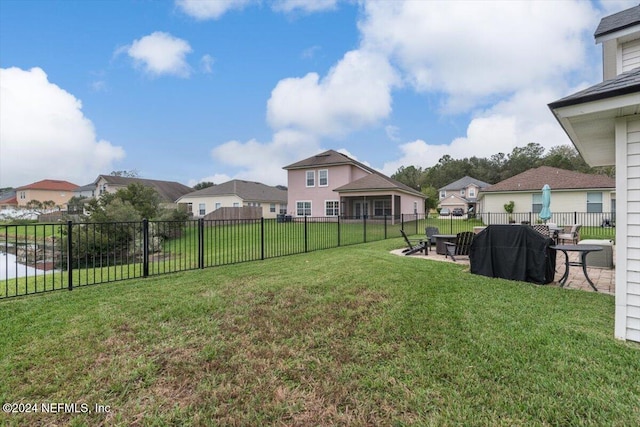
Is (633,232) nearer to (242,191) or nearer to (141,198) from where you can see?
(141,198)

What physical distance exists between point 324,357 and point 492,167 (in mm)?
71495

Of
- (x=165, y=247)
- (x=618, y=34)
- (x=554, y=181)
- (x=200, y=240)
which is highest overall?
(x=618, y=34)

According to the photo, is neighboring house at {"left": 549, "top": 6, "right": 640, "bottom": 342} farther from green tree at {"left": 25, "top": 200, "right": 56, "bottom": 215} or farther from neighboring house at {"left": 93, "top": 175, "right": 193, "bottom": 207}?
green tree at {"left": 25, "top": 200, "right": 56, "bottom": 215}

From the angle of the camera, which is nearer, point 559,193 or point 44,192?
point 559,193

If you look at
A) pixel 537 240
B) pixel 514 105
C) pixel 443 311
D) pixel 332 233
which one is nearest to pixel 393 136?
pixel 514 105

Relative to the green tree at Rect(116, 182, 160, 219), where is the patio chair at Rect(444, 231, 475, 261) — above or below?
below

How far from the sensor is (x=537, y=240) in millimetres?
6020

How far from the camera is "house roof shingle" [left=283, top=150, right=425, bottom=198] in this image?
2447 centimetres

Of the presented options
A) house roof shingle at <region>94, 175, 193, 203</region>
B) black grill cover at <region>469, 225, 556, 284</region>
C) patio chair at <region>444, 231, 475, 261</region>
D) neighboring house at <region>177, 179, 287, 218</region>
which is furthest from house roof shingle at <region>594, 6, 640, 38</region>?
house roof shingle at <region>94, 175, 193, 203</region>

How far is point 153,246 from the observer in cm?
952

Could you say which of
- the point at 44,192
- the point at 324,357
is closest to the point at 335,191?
the point at 324,357

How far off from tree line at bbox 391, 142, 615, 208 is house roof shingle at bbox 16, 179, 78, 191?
259ft

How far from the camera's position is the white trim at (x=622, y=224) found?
10.9 ft

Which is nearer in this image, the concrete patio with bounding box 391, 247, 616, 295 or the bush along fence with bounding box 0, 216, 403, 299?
the concrete patio with bounding box 391, 247, 616, 295
